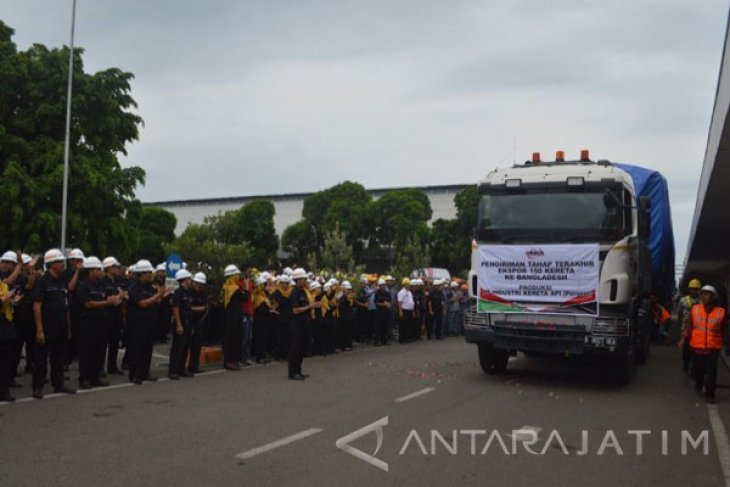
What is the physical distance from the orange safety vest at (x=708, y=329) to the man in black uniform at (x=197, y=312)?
792cm

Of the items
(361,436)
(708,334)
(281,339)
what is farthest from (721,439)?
(281,339)

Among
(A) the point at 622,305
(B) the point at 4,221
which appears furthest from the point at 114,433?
(B) the point at 4,221

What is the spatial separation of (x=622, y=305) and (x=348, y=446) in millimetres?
5698

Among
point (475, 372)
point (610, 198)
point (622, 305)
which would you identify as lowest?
point (475, 372)

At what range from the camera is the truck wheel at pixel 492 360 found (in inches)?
505

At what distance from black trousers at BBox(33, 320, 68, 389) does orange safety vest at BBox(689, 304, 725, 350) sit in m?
9.21

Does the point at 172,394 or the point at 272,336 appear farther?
the point at 272,336

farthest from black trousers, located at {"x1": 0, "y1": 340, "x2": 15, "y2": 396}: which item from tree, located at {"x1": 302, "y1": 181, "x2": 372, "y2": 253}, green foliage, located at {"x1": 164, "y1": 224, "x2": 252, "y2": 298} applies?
tree, located at {"x1": 302, "y1": 181, "x2": 372, "y2": 253}

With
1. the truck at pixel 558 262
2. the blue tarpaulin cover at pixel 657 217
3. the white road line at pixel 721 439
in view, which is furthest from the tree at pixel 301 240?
the white road line at pixel 721 439

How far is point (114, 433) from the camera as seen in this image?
7633 mm

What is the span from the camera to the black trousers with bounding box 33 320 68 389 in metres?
9.77

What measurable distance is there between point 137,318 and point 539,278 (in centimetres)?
643

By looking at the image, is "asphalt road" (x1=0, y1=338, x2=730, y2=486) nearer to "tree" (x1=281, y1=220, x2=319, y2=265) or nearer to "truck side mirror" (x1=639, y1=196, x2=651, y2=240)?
"truck side mirror" (x1=639, y1=196, x2=651, y2=240)

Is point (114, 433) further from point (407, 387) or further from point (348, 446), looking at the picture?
point (407, 387)
